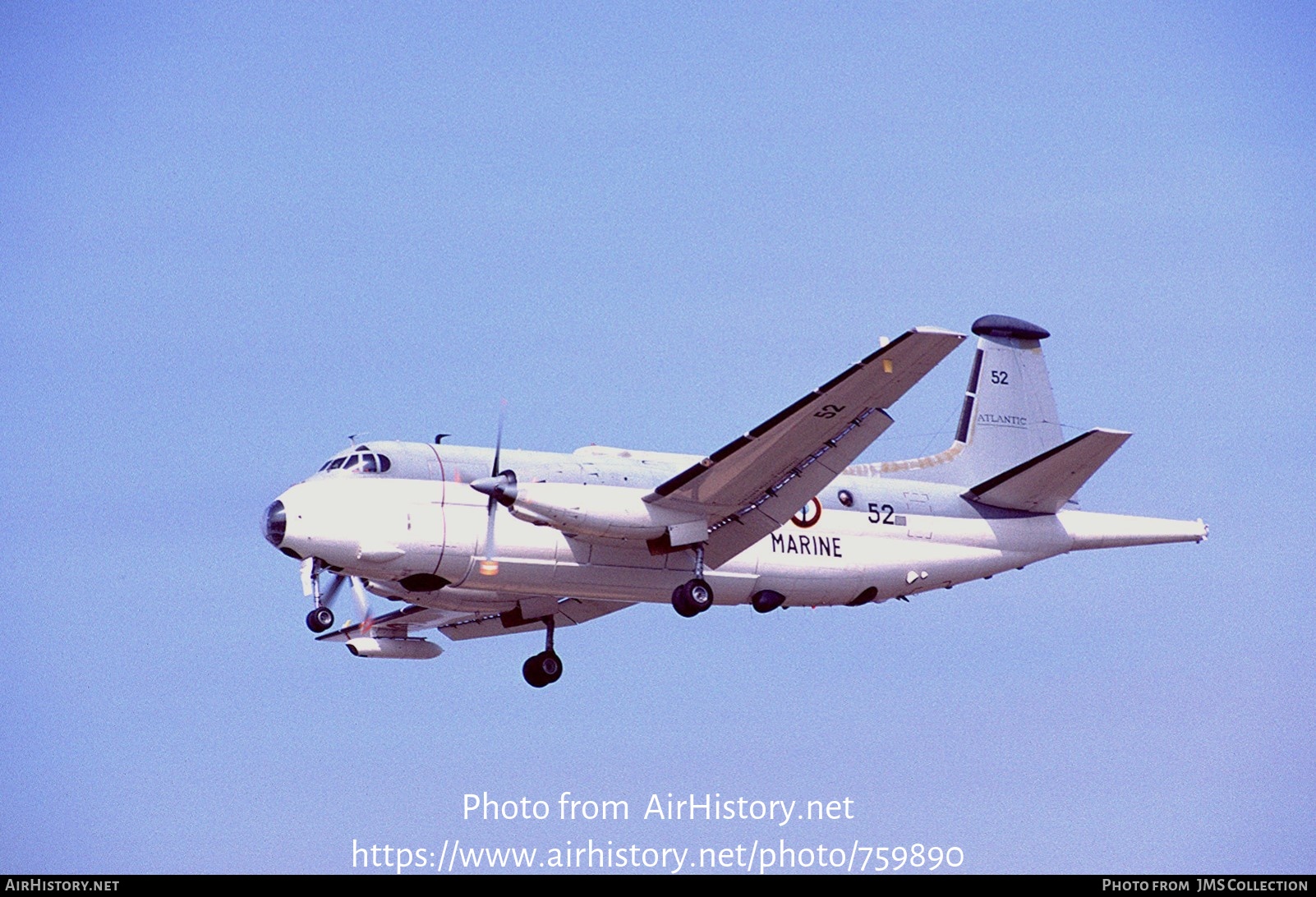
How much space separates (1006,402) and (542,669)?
35.6ft

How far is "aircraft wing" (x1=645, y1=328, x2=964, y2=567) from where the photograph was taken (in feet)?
98.4

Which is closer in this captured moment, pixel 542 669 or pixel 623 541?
pixel 623 541

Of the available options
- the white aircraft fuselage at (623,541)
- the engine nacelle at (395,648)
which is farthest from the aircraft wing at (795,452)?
the engine nacelle at (395,648)

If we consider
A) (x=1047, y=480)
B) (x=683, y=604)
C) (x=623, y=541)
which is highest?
(x=1047, y=480)

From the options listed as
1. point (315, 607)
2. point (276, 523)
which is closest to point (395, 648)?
point (315, 607)

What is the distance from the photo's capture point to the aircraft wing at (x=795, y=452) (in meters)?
30.0

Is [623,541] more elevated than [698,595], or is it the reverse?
[623,541]

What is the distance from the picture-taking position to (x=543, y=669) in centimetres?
3594

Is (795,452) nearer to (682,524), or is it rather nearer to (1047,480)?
(682,524)

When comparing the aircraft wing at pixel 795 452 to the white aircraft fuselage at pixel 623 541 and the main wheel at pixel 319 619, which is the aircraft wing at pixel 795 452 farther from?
the main wheel at pixel 319 619

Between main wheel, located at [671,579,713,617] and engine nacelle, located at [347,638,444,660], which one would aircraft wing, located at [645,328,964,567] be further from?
engine nacelle, located at [347,638,444,660]

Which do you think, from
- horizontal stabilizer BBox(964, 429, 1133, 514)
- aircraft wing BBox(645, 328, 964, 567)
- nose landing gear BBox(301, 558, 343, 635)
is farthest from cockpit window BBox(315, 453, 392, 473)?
horizontal stabilizer BBox(964, 429, 1133, 514)
